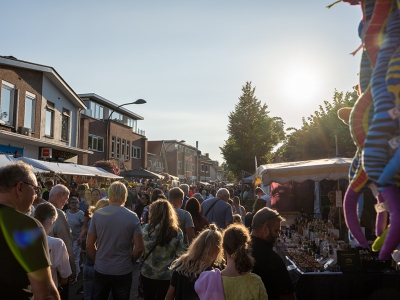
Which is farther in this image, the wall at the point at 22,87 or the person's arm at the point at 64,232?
the wall at the point at 22,87

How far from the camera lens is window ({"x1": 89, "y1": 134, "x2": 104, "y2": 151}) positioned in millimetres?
32875

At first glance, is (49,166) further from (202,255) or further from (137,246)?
(202,255)

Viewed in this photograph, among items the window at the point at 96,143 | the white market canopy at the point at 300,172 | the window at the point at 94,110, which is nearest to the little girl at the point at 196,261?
the white market canopy at the point at 300,172

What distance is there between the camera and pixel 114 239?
15.8 feet

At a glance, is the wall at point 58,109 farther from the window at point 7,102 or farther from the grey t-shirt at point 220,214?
the grey t-shirt at point 220,214

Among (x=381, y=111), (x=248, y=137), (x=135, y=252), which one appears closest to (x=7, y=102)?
(x=135, y=252)

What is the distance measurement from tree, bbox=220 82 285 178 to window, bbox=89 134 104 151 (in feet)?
40.4

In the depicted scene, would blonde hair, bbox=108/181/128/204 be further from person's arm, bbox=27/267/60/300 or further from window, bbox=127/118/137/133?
window, bbox=127/118/137/133

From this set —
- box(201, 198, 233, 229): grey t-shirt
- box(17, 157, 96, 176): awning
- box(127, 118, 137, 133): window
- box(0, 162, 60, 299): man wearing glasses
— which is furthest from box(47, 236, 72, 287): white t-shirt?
box(127, 118, 137, 133): window

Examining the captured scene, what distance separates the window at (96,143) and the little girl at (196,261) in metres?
30.5

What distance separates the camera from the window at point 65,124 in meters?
23.1

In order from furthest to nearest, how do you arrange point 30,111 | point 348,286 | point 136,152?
point 136,152, point 30,111, point 348,286

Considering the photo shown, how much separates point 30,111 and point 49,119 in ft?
7.42

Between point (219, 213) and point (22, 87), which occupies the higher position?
point (22, 87)
